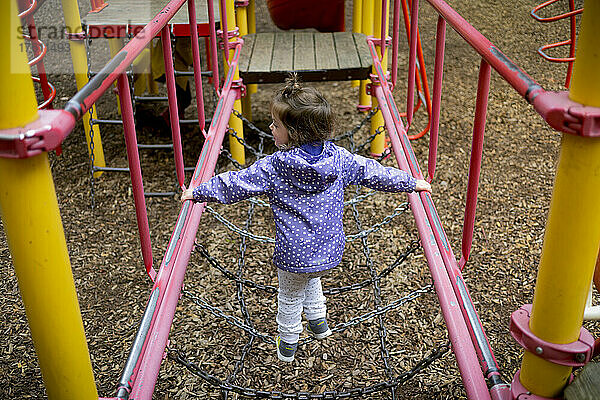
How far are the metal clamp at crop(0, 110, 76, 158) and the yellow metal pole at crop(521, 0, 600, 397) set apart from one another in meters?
0.88

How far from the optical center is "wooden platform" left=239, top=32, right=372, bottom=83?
3.76 metres

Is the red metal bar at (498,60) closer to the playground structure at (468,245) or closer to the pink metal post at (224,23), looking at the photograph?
the playground structure at (468,245)

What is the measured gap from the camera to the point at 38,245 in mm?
1135

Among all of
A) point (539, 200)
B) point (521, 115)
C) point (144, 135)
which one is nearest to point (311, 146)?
point (539, 200)

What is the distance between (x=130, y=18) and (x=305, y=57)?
3.80 feet

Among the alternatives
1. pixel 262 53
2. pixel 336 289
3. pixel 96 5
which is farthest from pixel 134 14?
pixel 336 289

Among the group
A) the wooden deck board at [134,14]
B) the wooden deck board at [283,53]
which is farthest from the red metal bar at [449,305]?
the wooden deck board at [134,14]

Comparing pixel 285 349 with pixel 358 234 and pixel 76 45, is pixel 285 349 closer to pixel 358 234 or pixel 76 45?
pixel 358 234

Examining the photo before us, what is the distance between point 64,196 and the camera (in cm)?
415

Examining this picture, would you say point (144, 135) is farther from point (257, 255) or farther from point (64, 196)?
point (257, 255)

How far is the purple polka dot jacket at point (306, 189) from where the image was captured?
199cm

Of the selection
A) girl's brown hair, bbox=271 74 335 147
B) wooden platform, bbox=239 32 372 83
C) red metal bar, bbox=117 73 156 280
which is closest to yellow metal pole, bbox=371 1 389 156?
wooden platform, bbox=239 32 372 83

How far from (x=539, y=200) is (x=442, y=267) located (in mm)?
2213

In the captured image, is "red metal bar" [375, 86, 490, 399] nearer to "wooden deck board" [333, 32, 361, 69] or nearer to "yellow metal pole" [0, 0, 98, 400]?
"yellow metal pole" [0, 0, 98, 400]
